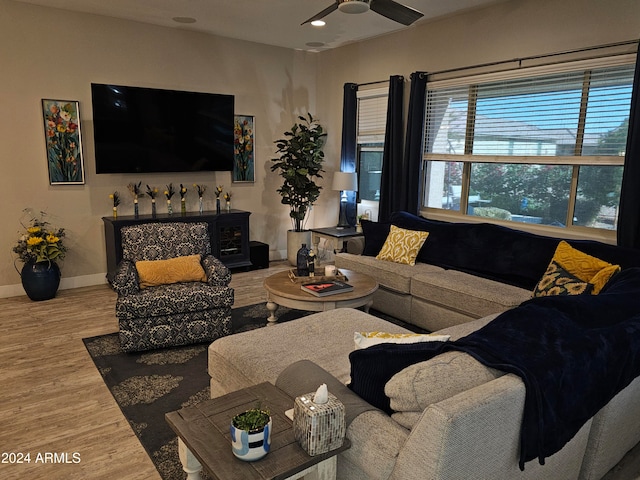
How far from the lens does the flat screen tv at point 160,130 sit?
4977mm

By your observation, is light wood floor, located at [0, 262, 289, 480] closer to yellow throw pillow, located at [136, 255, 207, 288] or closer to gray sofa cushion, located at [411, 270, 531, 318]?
yellow throw pillow, located at [136, 255, 207, 288]

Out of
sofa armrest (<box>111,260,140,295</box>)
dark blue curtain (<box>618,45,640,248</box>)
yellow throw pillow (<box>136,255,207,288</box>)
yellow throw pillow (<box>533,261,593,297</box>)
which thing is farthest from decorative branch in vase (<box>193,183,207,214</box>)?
dark blue curtain (<box>618,45,640,248</box>)

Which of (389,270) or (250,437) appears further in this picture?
(389,270)

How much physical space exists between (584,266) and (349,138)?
3570 millimetres

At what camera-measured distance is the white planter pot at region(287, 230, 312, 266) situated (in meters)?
6.20

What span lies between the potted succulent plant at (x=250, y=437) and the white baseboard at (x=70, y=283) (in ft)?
14.6

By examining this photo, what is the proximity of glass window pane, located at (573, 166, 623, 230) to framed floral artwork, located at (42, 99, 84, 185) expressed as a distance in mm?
4904

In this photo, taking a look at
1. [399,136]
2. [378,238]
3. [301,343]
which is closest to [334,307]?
[301,343]

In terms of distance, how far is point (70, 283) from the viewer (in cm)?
514

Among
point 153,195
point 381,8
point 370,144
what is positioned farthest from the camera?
point 370,144

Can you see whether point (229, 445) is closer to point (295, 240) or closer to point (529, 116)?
point (529, 116)

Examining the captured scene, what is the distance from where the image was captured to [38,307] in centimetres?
450

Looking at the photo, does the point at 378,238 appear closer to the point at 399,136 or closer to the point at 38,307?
the point at 399,136

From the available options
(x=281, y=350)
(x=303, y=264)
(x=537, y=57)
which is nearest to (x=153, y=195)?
(x=303, y=264)
